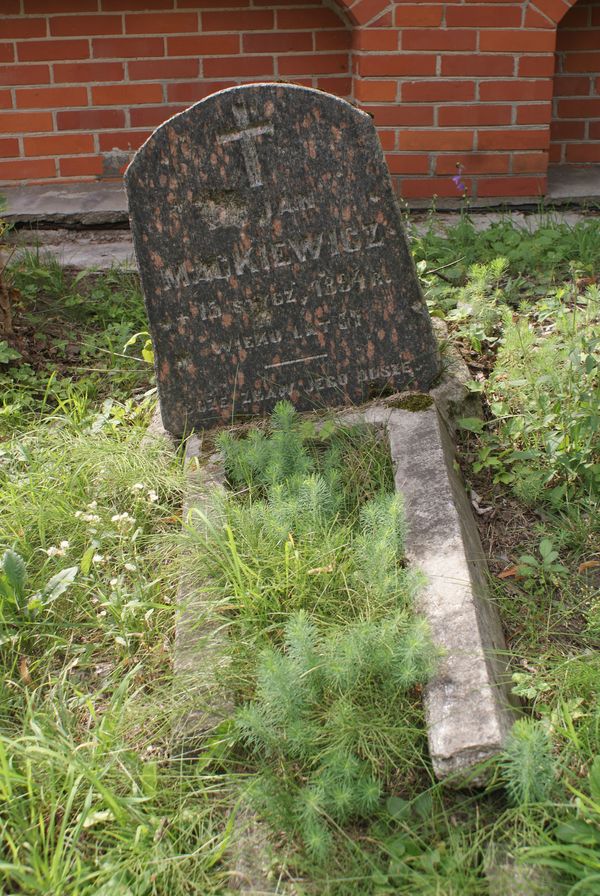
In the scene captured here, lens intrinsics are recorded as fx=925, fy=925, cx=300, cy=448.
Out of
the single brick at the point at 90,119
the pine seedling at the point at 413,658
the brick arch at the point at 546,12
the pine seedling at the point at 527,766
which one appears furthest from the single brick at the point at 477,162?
the pine seedling at the point at 527,766

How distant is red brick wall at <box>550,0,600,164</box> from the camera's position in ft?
16.2

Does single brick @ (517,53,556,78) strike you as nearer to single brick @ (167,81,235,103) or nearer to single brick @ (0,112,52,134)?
single brick @ (167,81,235,103)

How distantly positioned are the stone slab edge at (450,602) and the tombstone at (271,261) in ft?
0.79

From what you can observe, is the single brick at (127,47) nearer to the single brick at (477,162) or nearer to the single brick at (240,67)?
the single brick at (240,67)

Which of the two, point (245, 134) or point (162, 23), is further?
point (162, 23)

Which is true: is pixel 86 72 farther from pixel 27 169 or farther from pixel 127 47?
pixel 27 169

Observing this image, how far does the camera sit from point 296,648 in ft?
6.24

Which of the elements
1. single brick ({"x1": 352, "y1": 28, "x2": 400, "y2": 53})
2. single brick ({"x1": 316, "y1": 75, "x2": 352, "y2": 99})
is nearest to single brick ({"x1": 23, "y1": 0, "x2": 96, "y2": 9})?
single brick ({"x1": 316, "y1": 75, "x2": 352, "y2": 99})

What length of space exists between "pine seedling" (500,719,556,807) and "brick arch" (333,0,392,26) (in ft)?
12.6

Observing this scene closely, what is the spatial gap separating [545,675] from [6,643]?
4.18 feet

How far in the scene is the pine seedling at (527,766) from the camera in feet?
5.38

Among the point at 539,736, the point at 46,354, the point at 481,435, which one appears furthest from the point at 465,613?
the point at 46,354

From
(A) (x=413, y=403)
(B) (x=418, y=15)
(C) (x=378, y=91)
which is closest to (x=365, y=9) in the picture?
(B) (x=418, y=15)

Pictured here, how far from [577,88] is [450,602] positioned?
3.94 meters
